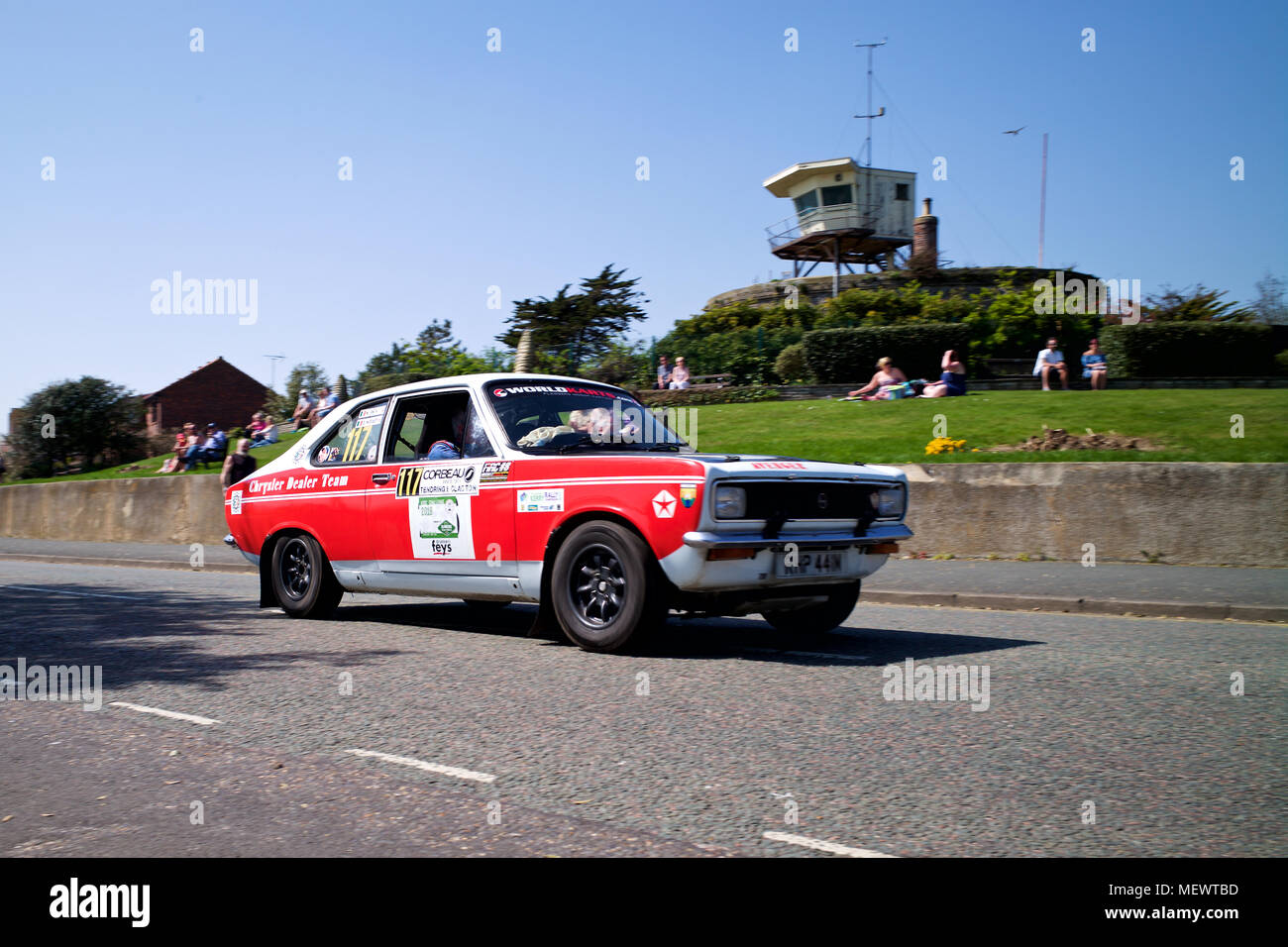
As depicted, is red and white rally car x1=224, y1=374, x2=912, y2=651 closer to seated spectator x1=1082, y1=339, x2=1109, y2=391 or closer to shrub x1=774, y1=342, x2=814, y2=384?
seated spectator x1=1082, y1=339, x2=1109, y2=391

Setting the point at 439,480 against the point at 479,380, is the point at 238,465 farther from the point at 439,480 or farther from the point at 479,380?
the point at 439,480

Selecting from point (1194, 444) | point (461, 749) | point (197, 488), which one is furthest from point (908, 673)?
point (197, 488)

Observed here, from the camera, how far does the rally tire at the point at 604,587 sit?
21.0 feet

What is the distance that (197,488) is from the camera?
74.0ft

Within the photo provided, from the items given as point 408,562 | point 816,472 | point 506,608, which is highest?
point 816,472

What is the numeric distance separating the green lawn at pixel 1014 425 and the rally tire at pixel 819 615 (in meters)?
6.72

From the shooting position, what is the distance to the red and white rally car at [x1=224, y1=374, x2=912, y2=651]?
6379 mm

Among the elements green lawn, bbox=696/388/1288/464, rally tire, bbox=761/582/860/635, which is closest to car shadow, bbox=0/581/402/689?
rally tire, bbox=761/582/860/635

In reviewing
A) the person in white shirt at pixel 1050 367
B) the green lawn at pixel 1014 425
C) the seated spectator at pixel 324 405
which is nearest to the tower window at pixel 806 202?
the seated spectator at pixel 324 405
